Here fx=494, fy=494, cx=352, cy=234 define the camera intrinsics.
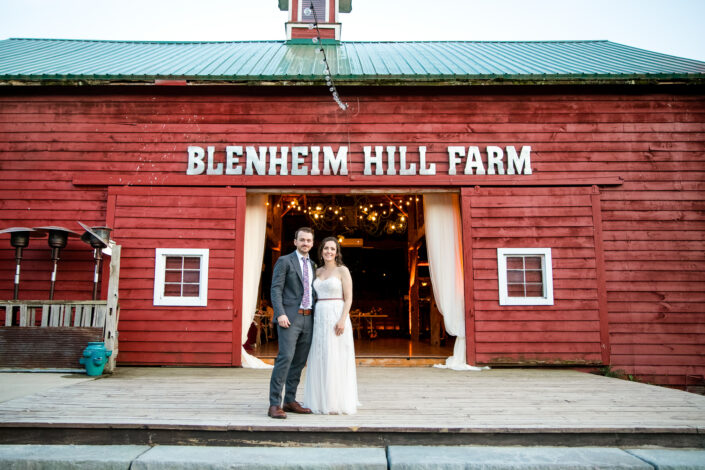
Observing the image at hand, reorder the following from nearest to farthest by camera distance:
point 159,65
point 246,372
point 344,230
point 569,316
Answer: point 246,372
point 569,316
point 159,65
point 344,230

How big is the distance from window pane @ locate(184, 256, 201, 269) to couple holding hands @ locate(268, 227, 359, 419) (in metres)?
3.73

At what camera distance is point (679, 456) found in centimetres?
367

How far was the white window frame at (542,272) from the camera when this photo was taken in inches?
301

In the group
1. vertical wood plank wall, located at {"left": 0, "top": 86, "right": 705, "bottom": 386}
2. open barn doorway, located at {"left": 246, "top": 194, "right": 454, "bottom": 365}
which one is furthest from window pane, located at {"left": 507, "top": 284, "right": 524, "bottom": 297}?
open barn doorway, located at {"left": 246, "top": 194, "right": 454, "bottom": 365}

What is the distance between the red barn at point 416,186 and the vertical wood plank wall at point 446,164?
0.02 m

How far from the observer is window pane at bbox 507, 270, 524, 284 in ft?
25.5

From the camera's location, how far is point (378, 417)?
4188 millimetres

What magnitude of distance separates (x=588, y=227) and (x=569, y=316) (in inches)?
56.9

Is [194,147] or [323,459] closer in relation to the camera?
[323,459]

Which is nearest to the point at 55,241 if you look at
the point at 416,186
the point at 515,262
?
the point at 416,186

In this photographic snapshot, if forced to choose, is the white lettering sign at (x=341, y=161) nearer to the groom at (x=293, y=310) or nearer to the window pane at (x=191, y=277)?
the window pane at (x=191, y=277)

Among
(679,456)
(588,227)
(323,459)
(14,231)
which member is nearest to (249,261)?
(14,231)

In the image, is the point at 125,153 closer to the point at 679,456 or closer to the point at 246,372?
Answer: the point at 246,372

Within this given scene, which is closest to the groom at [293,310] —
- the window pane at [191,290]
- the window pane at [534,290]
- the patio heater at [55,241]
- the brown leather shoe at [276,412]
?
the brown leather shoe at [276,412]
